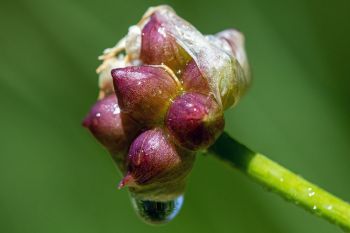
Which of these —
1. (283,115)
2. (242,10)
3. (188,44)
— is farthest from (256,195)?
(188,44)

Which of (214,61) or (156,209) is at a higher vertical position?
(214,61)

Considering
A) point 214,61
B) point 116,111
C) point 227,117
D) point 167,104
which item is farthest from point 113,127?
point 227,117

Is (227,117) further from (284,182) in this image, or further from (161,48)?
(284,182)

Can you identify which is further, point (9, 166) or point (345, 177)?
point (9, 166)

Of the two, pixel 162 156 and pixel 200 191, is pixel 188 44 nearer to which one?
pixel 162 156

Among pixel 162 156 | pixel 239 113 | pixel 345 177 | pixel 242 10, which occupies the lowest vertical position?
pixel 345 177
